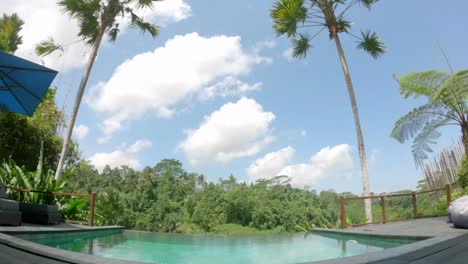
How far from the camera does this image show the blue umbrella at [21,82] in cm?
566

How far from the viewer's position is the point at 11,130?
1157cm

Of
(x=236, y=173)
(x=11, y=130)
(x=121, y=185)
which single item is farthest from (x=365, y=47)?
(x=121, y=185)

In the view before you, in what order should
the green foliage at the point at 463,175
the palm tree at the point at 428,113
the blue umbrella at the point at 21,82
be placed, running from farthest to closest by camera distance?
the green foliage at the point at 463,175, the palm tree at the point at 428,113, the blue umbrella at the point at 21,82

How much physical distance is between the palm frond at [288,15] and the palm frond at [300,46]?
0.57m

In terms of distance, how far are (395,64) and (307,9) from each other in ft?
15.4

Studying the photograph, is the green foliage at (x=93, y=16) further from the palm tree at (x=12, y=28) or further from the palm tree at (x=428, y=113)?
the palm tree at (x=428, y=113)

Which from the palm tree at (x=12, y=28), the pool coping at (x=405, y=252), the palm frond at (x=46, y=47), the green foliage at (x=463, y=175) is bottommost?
the pool coping at (x=405, y=252)

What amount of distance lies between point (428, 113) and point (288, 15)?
5473mm

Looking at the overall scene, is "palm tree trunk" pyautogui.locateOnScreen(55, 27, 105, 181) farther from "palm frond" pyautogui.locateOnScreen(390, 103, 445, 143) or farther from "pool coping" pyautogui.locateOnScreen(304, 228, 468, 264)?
"palm frond" pyautogui.locateOnScreen(390, 103, 445, 143)

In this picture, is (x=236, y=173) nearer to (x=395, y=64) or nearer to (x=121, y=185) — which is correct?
(x=121, y=185)

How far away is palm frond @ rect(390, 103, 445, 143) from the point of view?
10.2 meters

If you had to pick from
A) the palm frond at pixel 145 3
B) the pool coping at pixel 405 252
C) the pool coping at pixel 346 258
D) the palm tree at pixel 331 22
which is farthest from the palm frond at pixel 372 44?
the pool coping at pixel 346 258

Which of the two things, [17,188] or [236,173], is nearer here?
[17,188]

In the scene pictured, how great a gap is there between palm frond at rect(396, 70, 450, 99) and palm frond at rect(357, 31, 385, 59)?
3.74 ft
